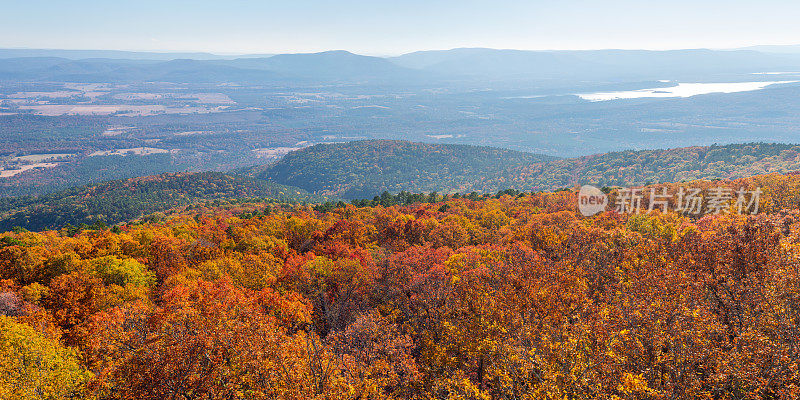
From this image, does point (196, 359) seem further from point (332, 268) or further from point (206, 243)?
point (206, 243)

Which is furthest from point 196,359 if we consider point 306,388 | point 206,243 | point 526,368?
point 206,243

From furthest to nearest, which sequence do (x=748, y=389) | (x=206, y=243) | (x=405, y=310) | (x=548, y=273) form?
(x=206, y=243) < (x=405, y=310) < (x=548, y=273) < (x=748, y=389)

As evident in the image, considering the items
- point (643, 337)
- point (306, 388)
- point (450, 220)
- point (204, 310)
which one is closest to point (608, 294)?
point (643, 337)

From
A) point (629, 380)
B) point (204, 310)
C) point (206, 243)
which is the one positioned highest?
point (629, 380)

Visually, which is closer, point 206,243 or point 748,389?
point 748,389

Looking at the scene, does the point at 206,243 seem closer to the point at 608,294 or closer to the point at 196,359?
the point at 196,359

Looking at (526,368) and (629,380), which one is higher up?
(629,380)

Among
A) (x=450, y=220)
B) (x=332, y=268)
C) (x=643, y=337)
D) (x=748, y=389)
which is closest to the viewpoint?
(x=748, y=389)
